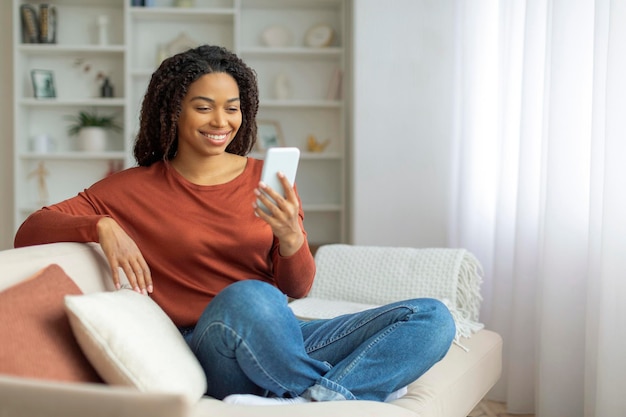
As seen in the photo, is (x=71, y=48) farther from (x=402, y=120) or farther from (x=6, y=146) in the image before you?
(x=402, y=120)

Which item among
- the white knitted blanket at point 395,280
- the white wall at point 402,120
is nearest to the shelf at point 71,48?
the white wall at point 402,120

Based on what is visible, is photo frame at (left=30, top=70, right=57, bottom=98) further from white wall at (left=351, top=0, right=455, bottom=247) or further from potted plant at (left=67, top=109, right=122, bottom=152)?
white wall at (left=351, top=0, right=455, bottom=247)

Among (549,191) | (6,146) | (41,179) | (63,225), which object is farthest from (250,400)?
(6,146)

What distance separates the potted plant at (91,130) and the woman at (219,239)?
2.67 meters

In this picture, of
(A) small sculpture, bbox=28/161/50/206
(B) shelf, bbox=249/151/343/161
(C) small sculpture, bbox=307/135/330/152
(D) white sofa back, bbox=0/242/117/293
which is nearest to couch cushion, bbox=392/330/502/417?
(D) white sofa back, bbox=0/242/117/293

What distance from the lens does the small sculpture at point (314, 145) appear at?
15.4 feet

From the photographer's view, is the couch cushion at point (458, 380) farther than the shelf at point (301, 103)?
No

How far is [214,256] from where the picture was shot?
1.87m

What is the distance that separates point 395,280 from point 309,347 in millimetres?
839

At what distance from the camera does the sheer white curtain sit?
7.77 feet

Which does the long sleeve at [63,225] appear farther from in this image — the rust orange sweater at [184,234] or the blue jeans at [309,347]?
the blue jeans at [309,347]

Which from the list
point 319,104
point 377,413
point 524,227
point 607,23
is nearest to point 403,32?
point 319,104

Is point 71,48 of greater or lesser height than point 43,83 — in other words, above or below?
above

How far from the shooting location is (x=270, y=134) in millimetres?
4715
